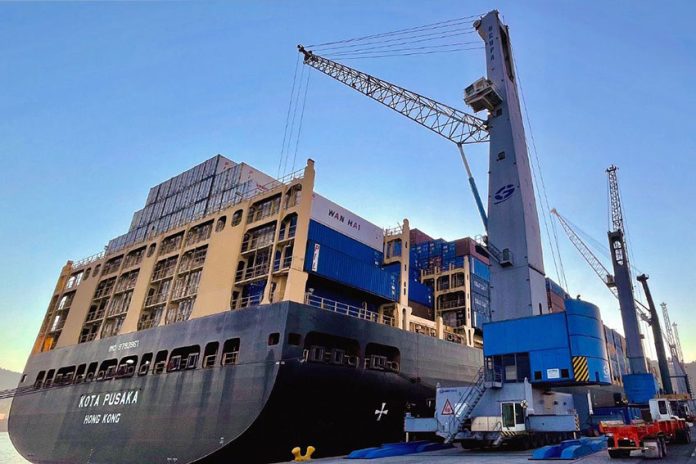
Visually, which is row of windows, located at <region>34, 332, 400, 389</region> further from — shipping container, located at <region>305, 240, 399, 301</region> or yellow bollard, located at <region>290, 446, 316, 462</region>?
yellow bollard, located at <region>290, 446, 316, 462</region>

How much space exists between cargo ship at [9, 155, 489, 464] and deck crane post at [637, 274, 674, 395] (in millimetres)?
27419

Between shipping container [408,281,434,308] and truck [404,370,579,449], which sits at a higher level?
shipping container [408,281,434,308]

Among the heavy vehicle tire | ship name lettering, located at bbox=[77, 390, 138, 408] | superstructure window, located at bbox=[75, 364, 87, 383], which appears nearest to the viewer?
the heavy vehicle tire

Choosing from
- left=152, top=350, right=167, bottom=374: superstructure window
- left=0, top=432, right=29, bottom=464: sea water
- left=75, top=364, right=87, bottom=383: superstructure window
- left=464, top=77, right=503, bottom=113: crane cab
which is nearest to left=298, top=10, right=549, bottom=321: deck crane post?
left=464, top=77, right=503, bottom=113: crane cab

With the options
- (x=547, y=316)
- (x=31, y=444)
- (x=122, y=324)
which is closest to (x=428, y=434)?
(x=547, y=316)

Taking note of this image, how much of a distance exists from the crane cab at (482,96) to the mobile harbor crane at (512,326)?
0.06m

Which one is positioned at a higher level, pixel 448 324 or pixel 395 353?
pixel 448 324

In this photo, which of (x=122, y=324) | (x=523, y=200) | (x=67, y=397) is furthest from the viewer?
(x=122, y=324)

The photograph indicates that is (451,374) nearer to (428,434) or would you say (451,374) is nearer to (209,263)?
(428,434)

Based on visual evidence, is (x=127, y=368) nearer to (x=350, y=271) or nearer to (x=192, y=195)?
(x=192, y=195)

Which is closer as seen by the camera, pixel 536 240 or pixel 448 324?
pixel 536 240

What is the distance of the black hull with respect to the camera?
18688 mm

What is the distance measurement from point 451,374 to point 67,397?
86.3ft

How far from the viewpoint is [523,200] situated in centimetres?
2292
